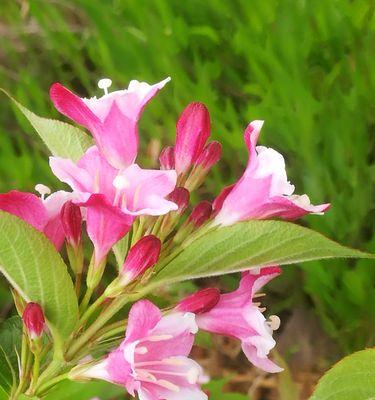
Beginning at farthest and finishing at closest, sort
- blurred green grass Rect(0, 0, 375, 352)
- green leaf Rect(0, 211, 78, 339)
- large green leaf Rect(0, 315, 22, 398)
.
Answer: blurred green grass Rect(0, 0, 375, 352) → large green leaf Rect(0, 315, 22, 398) → green leaf Rect(0, 211, 78, 339)

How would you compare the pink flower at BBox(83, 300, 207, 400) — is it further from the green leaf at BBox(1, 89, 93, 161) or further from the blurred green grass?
the blurred green grass

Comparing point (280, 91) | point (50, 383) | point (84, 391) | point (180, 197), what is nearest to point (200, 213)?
point (180, 197)

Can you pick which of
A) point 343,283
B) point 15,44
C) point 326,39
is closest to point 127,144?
point 343,283

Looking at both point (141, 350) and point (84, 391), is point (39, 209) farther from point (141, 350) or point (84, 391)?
point (84, 391)

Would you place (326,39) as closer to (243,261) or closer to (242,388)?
(242,388)

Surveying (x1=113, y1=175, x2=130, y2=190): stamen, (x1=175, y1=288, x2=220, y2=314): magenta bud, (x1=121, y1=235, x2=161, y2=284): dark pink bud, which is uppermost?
(x1=113, y1=175, x2=130, y2=190): stamen

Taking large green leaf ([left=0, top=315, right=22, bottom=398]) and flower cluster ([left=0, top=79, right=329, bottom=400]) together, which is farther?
large green leaf ([left=0, top=315, right=22, bottom=398])

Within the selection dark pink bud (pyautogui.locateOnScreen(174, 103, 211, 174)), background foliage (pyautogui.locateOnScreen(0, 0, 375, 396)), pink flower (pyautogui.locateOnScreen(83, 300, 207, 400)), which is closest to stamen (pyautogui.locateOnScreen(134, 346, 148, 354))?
pink flower (pyautogui.locateOnScreen(83, 300, 207, 400))
